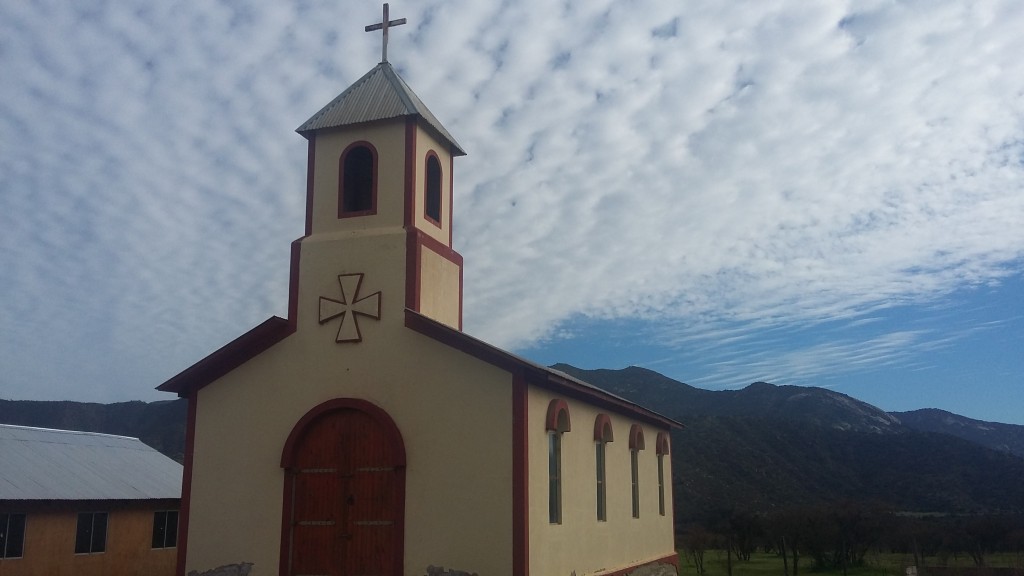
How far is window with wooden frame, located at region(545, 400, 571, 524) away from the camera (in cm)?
1487

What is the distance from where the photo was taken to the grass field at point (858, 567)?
1346 inches

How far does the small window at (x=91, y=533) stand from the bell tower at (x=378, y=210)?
1205 cm

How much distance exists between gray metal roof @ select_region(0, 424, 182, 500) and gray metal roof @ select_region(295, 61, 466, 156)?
40.0 ft

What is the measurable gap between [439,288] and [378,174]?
2276 millimetres

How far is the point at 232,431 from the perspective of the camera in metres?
15.4

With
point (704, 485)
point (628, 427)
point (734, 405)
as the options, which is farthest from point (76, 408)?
point (628, 427)

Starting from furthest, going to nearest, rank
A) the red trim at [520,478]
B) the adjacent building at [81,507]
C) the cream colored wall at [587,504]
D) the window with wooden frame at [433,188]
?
the adjacent building at [81,507], the window with wooden frame at [433,188], the cream colored wall at [587,504], the red trim at [520,478]

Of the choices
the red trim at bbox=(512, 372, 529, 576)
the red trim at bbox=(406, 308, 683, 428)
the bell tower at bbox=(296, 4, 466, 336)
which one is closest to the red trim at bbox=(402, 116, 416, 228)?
the bell tower at bbox=(296, 4, 466, 336)

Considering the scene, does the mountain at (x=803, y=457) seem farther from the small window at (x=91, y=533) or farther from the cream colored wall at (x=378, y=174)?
the cream colored wall at (x=378, y=174)

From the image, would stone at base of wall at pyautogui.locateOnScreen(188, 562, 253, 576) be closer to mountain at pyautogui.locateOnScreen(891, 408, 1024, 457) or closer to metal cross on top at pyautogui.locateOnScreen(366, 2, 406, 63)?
metal cross on top at pyautogui.locateOnScreen(366, 2, 406, 63)

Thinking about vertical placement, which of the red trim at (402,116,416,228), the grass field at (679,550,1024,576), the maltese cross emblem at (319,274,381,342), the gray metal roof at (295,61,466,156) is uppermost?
the gray metal roof at (295,61,466,156)

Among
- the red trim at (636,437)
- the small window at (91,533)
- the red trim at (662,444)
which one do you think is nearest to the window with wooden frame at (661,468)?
the red trim at (662,444)

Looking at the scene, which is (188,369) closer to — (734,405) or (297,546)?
(297,546)

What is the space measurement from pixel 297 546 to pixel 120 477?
1369 centimetres
